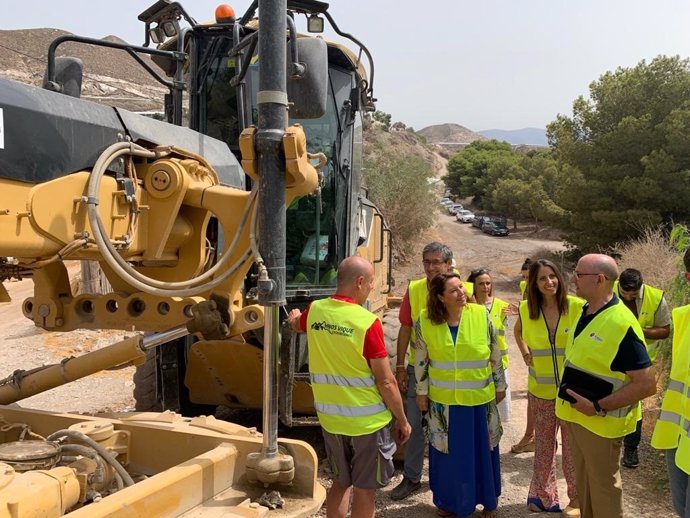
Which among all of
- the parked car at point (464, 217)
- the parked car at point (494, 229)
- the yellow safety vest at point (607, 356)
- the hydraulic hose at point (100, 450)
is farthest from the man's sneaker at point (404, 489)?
the parked car at point (464, 217)

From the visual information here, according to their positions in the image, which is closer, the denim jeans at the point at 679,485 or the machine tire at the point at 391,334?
the denim jeans at the point at 679,485

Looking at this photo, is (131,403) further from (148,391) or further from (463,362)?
(463,362)

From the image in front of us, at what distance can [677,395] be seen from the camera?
3119 millimetres

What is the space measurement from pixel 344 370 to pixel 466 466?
4.29 ft

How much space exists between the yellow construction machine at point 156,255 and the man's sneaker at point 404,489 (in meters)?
2.03

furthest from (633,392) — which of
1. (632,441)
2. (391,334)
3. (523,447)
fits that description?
(523,447)

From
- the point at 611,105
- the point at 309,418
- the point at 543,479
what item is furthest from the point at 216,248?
the point at 611,105

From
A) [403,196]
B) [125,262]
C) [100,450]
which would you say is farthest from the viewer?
[403,196]

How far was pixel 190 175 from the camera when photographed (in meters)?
3.03

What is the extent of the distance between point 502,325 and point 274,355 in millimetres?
3108

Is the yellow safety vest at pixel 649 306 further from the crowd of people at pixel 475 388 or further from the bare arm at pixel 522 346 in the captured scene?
the bare arm at pixel 522 346

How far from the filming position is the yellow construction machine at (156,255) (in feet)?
8.07

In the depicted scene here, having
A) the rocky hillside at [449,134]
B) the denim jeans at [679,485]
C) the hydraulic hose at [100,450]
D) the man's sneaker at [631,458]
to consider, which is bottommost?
the man's sneaker at [631,458]

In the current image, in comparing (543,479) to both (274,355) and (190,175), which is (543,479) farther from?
(190,175)
